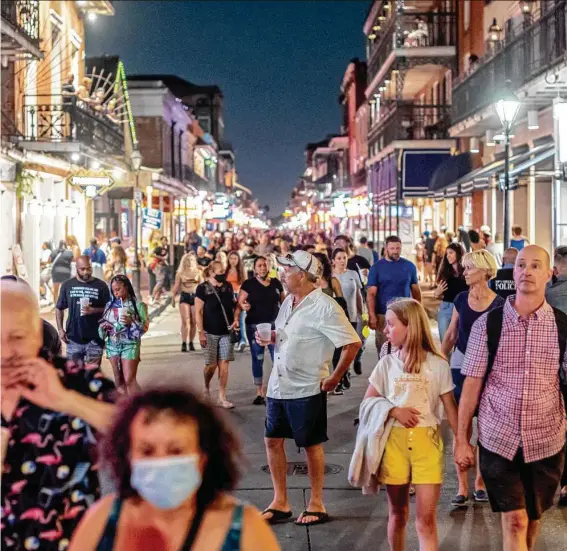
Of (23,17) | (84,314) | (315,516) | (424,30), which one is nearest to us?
(315,516)

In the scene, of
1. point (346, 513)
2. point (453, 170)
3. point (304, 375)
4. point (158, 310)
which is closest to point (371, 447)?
point (304, 375)

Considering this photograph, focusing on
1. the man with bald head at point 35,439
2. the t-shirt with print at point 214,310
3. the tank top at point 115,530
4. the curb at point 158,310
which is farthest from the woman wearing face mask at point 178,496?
the curb at point 158,310

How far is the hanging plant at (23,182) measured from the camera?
749 inches

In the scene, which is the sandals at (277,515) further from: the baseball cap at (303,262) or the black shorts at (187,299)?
the black shorts at (187,299)

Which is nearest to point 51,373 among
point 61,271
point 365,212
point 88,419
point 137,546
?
point 88,419

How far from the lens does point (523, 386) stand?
512 cm

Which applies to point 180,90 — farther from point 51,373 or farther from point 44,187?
point 51,373

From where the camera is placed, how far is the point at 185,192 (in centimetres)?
4969

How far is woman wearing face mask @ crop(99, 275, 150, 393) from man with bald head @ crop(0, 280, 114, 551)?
644cm

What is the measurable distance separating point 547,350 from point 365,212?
36.2 m

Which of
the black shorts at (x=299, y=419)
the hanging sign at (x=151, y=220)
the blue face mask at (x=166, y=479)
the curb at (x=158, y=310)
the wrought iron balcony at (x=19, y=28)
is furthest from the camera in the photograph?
the hanging sign at (x=151, y=220)

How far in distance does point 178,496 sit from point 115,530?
0.28 m

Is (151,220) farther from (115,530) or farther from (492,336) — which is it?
(115,530)

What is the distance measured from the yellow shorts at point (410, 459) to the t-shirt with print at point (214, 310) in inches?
Result: 230
